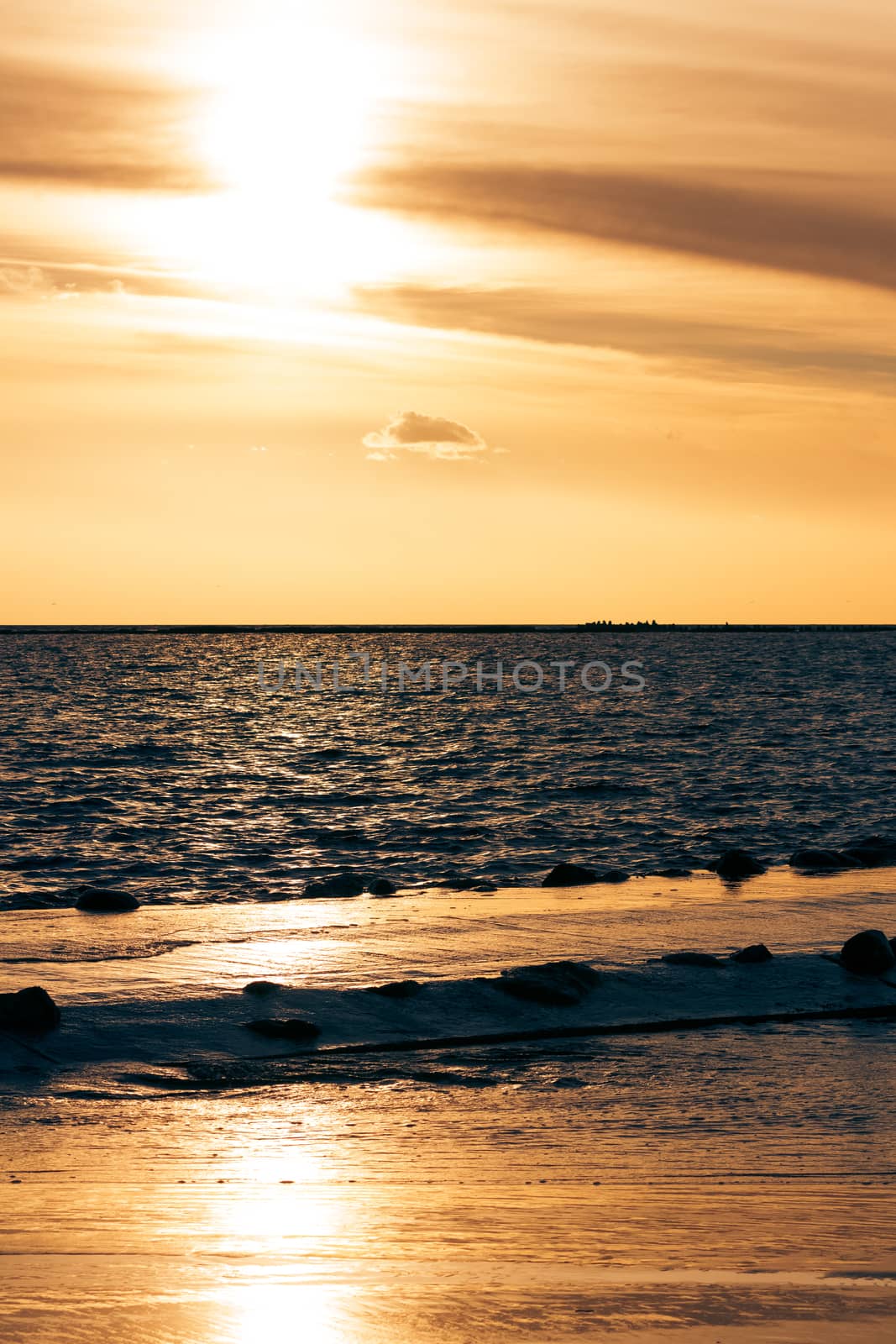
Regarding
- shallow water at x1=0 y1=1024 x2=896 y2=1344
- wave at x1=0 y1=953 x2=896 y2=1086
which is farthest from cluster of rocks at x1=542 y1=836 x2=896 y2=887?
shallow water at x1=0 y1=1024 x2=896 y2=1344

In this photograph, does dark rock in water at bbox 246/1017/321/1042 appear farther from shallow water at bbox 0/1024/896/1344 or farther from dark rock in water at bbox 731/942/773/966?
dark rock in water at bbox 731/942/773/966

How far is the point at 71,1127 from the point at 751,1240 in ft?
17.4

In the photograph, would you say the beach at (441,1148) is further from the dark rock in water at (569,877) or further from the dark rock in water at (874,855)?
the dark rock in water at (874,855)

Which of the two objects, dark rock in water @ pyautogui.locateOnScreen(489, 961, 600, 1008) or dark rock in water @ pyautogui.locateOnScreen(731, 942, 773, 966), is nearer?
dark rock in water @ pyautogui.locateOnScreen(489, 961, 600, 1008)

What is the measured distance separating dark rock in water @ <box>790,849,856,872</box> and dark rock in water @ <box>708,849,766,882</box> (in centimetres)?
101

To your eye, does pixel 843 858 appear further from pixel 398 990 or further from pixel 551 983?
pixel 398 990

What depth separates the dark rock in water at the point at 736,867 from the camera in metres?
24.4

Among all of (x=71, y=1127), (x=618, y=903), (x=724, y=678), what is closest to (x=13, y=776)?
(x=618, y=903)

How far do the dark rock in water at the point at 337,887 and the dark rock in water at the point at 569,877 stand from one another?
3287 mm

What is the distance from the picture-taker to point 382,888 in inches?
902

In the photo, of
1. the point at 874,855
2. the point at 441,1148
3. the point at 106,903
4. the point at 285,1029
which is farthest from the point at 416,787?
the point at 441,1148

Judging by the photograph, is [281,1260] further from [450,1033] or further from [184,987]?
[184,987]

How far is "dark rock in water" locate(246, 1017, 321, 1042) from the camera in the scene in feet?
42.4

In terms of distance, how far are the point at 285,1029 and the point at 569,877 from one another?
447 inches
